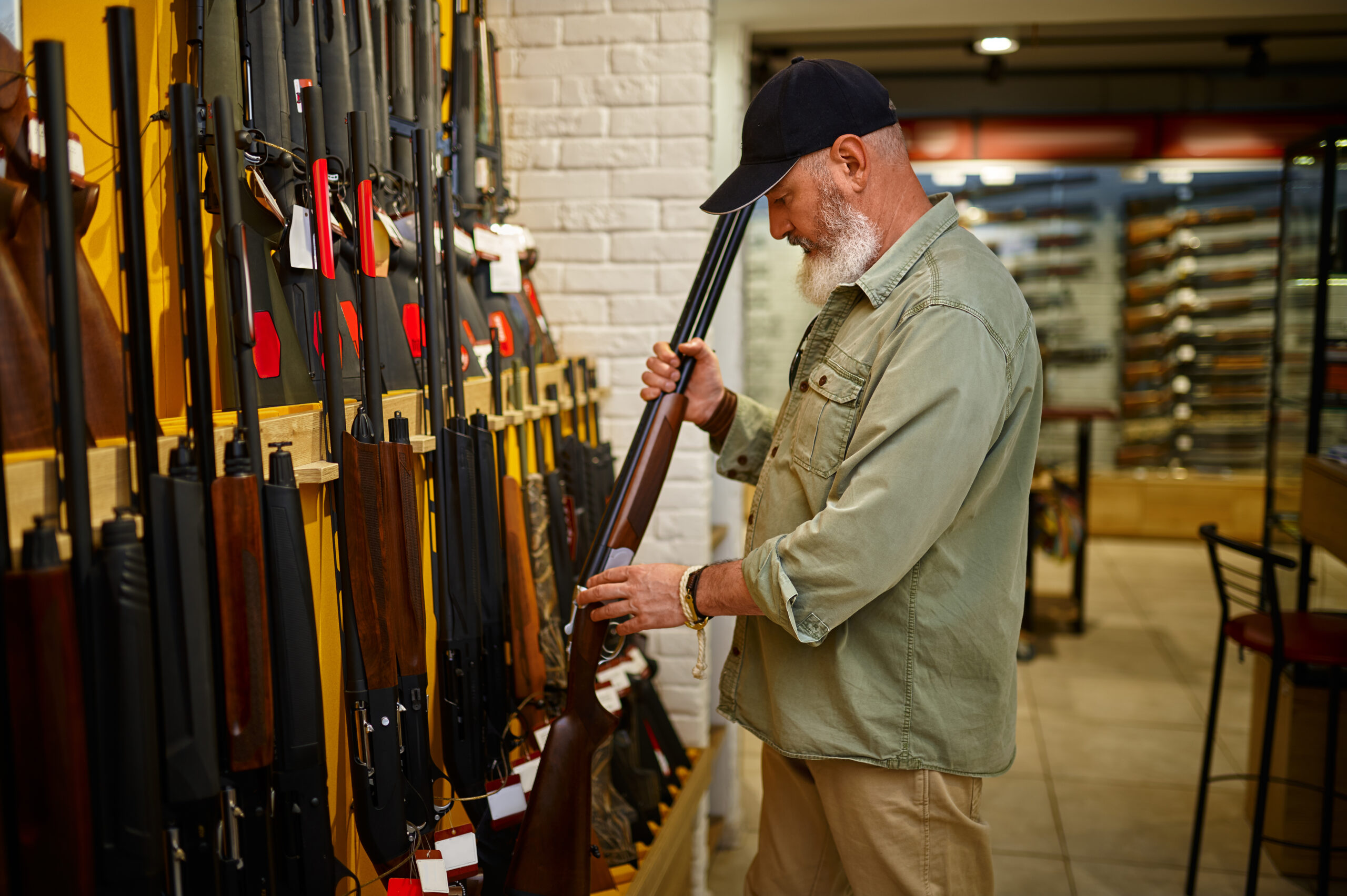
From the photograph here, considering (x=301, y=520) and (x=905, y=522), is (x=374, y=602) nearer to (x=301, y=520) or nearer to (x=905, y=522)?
(x=301, y=520)

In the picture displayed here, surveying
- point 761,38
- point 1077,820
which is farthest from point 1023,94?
point 1077,820

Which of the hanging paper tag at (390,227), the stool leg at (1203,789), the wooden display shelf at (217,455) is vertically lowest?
the stool leg at (1203,789)

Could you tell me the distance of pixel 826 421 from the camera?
146 cm

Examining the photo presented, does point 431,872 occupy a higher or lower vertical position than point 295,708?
lower

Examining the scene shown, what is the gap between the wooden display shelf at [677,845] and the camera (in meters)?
1.89

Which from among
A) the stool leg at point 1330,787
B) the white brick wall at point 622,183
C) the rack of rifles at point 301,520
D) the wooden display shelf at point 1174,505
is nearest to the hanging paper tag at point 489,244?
the rack of rifles at point 301,520

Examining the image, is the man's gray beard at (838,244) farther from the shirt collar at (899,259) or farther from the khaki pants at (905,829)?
the khaki pants at (905,829)

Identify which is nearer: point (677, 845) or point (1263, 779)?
point (677, 845)

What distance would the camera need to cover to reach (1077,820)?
308cm

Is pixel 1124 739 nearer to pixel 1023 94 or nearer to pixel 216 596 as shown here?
pixel 216 596

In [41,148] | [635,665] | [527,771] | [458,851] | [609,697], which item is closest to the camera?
[41,148]

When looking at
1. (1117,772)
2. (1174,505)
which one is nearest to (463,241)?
(1117,772)

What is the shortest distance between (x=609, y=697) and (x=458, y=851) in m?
0.51

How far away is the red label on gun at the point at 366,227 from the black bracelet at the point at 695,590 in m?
0.63
